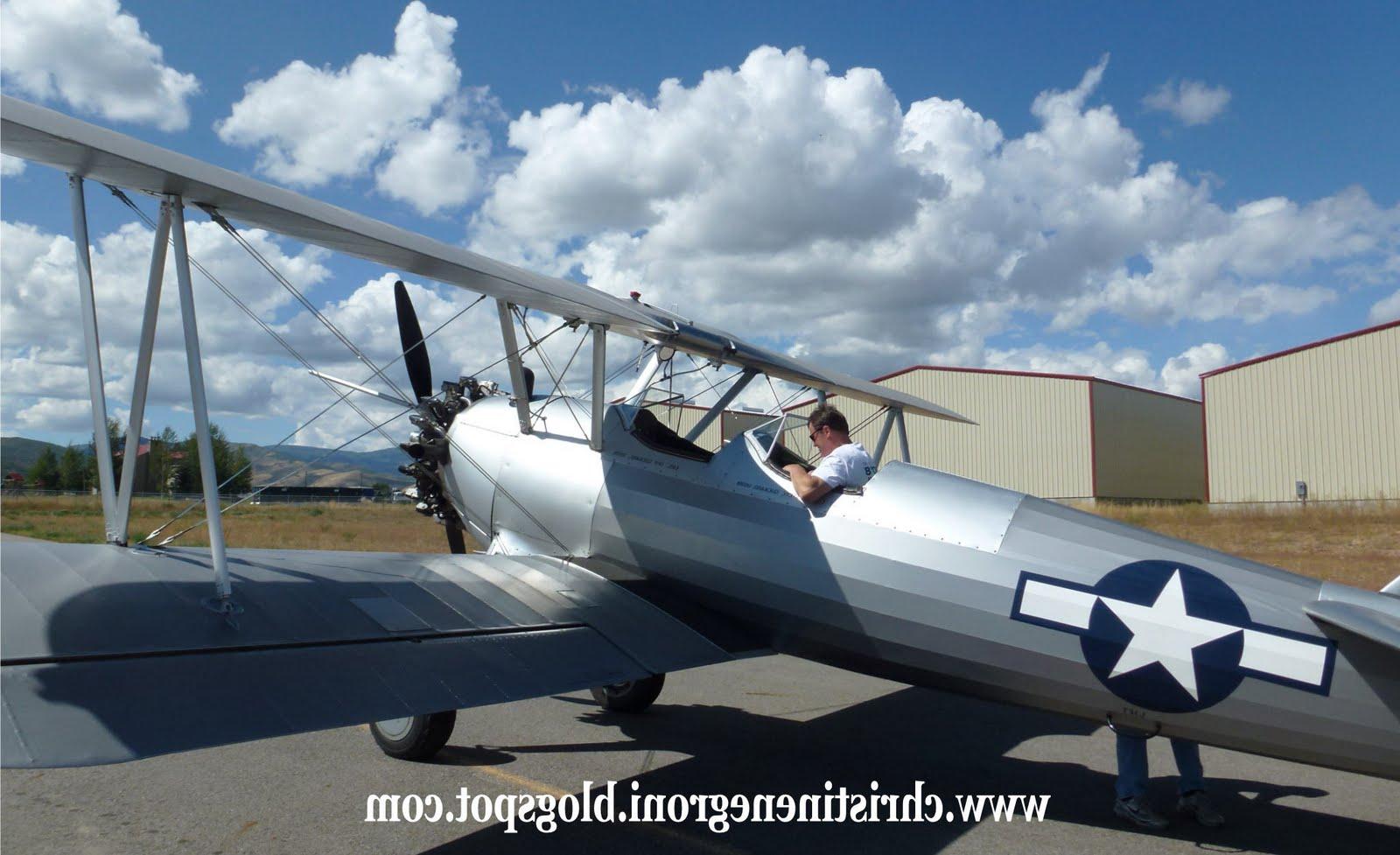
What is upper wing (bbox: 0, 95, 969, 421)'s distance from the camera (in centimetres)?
336

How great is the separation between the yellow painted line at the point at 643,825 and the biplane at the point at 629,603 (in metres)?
0.46

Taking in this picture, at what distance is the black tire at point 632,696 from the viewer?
21.6 feet

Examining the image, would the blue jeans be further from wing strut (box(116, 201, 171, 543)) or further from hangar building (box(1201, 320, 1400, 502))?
hangar building (box(1201, 320, 1400, 502))

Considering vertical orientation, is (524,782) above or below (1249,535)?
below

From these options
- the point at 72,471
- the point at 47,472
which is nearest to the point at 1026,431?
the point at 72,471

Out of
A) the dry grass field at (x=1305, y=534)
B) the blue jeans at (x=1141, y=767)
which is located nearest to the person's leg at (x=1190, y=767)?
the blue jeans at (x=1141, y=767)

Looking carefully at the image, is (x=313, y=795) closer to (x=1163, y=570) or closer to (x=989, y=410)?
(x=1163, y=570)

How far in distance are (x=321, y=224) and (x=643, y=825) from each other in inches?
126

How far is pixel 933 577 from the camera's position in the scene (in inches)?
178

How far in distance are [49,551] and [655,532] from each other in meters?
3.06

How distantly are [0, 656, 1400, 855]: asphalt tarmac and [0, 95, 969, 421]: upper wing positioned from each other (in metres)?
2.46

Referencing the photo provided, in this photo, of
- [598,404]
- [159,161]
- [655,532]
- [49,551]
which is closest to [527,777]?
[655,532]

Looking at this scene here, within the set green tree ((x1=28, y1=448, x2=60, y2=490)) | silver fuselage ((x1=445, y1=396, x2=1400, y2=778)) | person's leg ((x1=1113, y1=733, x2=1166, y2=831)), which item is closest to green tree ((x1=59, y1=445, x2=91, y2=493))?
green tree ((x1=28, y1=448, x2=60, y2=490))

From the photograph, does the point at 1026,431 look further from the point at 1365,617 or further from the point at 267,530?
the point at 267,530
